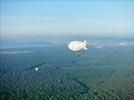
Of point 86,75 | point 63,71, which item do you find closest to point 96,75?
point 86,75

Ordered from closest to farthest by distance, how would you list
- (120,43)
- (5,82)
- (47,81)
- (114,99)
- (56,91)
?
(114,99), (56,91), (5,82), (47,81), (120,43)

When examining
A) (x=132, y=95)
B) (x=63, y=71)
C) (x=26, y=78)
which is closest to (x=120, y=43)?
(x=63, y=71)

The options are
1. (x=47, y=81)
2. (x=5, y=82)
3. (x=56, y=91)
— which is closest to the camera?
(x=56, y=91)

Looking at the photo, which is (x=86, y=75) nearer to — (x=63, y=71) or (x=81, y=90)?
(x=63, y=71)

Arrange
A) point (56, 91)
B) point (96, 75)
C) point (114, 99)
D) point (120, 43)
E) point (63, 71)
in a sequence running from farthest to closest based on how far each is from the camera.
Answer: point (120, 43) < point (63, 71) < point (96, 75) < point (56, 91) < point (114, 99)

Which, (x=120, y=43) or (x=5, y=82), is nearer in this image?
(x=5, y=82)

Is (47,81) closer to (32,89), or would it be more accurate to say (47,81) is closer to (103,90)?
(32,89)

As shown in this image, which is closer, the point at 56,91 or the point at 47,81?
the point at 56,91

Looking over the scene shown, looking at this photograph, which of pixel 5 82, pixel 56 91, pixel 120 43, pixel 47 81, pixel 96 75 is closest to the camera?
pixel 56 91
